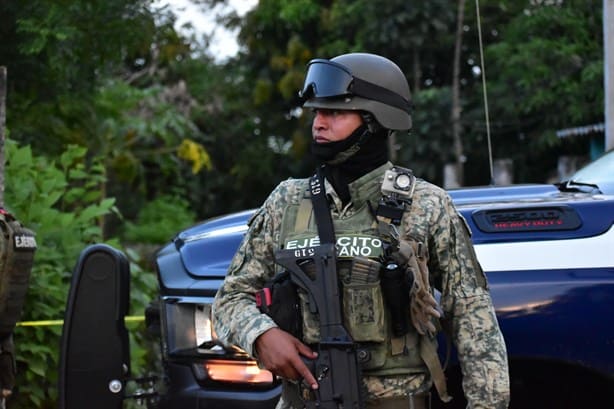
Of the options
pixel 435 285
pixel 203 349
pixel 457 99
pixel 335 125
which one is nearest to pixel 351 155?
pixel 335 125

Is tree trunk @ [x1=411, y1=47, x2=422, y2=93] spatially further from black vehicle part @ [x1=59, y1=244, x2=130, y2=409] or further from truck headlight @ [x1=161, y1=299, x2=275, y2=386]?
truck headlight @ [x1=161, y1=299, x2=275, y2=386]

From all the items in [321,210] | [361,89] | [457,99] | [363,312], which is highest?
[457,99]

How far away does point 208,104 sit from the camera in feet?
90.8

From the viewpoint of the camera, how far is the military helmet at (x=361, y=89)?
3020 mm

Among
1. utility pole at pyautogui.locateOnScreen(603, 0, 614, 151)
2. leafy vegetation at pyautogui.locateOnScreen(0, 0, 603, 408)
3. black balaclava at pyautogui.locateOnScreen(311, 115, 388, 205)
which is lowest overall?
black balaclava at pyautogui.locateOnScreen(311, 115, 388, 205)

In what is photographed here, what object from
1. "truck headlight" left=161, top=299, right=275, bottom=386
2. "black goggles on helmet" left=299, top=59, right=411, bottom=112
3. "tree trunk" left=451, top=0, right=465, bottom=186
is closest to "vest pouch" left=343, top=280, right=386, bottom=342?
"black goggles on helmet" left=299, top=59, right=411, bottom=112

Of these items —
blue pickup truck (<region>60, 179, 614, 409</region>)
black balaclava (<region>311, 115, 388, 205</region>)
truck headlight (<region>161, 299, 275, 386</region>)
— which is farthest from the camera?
truck headlight (<region>161, 299, 275, 386</region>)

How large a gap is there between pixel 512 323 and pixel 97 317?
182cm

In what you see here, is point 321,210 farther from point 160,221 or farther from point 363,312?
point 160,221

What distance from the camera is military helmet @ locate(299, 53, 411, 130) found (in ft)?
9.91

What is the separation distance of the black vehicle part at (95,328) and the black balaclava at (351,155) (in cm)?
190

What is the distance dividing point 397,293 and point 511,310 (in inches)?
39.6

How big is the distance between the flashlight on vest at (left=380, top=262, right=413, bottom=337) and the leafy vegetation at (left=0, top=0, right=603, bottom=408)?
143 inches

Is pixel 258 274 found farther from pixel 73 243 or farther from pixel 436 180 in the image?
pixel 436 180
